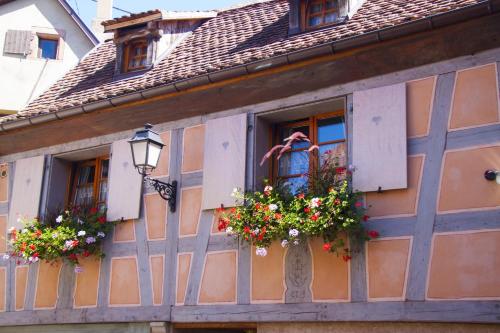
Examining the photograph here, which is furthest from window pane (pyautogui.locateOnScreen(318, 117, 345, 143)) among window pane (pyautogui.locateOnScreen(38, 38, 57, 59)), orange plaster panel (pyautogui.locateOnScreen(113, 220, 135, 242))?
window pane (pyautogui.locateOnScreen(38, 38, 57, 59))

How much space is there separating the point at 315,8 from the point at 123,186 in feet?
10.4

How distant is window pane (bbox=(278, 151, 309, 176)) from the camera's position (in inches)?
303

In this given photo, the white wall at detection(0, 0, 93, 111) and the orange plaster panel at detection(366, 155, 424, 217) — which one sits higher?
the white wall at detection(0, 0, 93, 111)

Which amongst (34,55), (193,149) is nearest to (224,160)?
(193,149)

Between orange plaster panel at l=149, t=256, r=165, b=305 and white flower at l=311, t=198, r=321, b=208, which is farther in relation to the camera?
orange plaster panel at l=149, t=256, r=165, b=305

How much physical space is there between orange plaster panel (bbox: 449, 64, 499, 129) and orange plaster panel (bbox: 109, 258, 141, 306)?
389 cm

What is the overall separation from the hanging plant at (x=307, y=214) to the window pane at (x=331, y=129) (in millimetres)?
245

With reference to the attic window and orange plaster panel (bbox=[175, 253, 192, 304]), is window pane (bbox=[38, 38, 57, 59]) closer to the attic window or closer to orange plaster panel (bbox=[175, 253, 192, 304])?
the attic window

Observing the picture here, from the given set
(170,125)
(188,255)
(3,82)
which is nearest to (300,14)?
(170,125)

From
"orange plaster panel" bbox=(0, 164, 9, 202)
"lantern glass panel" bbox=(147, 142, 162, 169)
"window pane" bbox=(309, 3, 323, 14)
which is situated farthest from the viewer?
"orange plaster panel" bbox=(0, 164, 9, 202)

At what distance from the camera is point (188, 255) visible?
7934mm

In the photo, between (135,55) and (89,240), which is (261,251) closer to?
(89,240)

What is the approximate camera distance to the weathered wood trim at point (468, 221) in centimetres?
624

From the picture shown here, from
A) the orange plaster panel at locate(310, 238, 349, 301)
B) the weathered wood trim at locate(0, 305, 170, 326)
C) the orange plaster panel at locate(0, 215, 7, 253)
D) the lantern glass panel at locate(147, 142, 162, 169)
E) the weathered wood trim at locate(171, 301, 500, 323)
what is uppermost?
the lantern glass panel at locate(147, 142, 162, 169)
